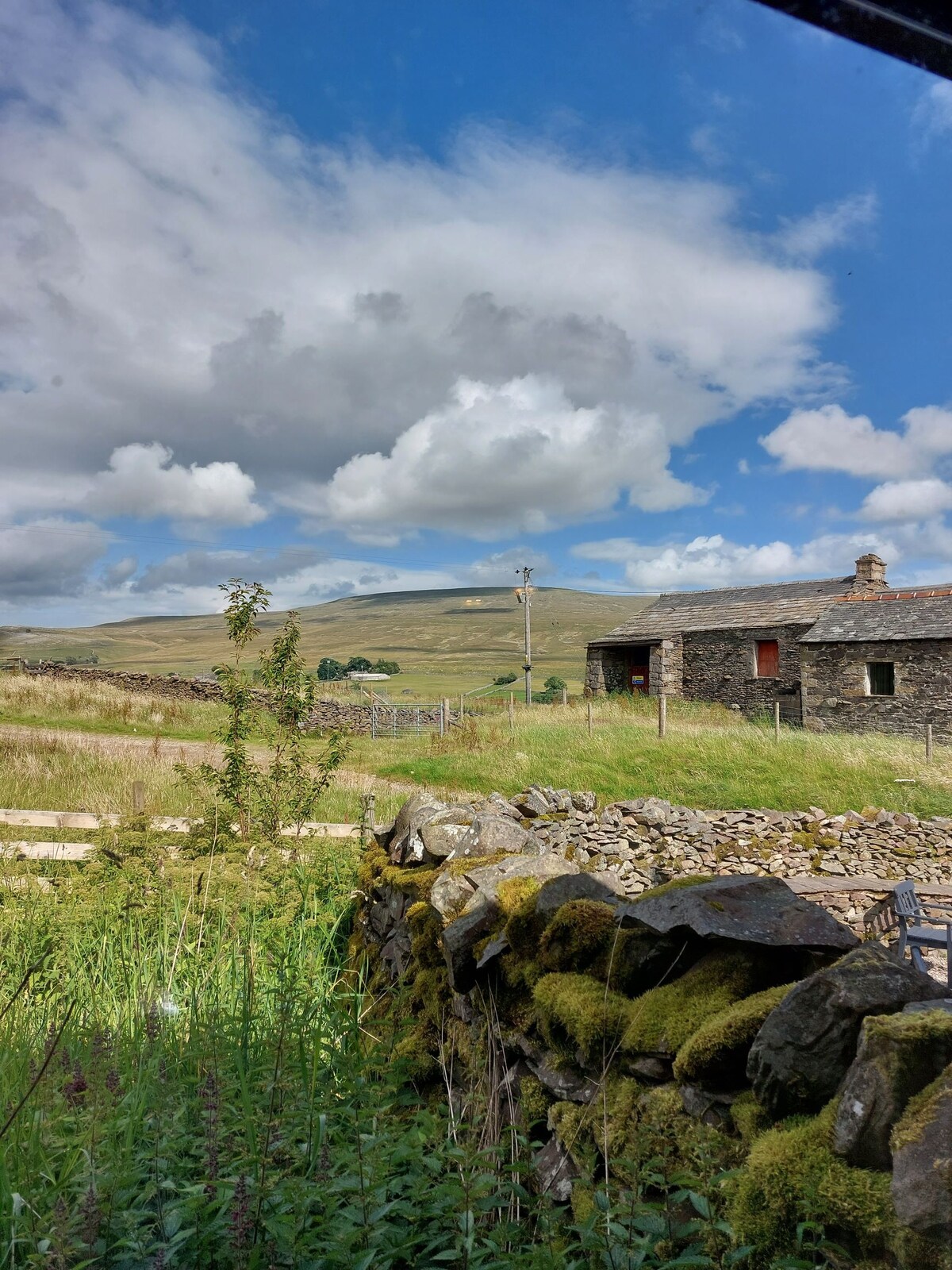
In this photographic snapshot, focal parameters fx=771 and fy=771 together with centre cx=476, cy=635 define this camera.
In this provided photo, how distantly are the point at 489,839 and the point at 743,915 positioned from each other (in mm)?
2813

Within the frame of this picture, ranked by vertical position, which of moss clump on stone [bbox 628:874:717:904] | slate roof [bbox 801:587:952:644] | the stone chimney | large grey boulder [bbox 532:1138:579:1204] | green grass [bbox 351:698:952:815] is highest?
the stone chimney

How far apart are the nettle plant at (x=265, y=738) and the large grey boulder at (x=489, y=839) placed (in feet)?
10.7

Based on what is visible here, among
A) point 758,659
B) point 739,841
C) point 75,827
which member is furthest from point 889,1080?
point 758,659

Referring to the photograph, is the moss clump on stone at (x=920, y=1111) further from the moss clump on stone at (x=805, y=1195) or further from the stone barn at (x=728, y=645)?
the stone barn at (x=728, y=645)

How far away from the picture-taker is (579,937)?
3.10m

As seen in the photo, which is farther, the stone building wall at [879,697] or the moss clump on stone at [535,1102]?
the stone building wall at [879,697]

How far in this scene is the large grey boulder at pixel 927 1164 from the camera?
54.4 inches

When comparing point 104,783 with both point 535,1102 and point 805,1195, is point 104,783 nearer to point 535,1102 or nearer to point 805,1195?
point 535,1102

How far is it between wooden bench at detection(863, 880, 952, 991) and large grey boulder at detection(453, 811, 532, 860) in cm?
356

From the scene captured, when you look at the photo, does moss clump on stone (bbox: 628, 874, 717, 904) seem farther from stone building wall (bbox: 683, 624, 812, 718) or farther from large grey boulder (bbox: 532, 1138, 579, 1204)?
stone building wall (bbox: 683, 624, 812, 718)

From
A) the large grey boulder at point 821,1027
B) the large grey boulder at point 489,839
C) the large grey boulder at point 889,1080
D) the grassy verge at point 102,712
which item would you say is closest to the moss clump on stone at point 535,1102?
the large grey boulder at point 821,1027

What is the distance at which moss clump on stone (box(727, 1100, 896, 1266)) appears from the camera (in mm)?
1551

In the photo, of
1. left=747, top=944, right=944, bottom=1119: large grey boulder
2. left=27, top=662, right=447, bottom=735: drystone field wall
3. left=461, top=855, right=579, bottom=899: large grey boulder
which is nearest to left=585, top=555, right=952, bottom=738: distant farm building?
left=27, top=662, right=447, bottom=735: drystone field wall

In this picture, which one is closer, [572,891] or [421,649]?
[572,891]
